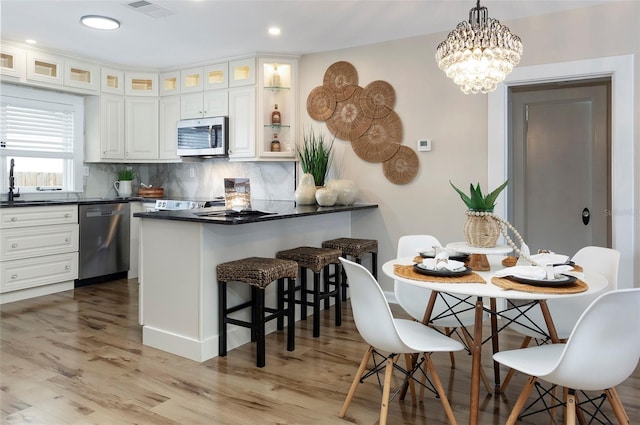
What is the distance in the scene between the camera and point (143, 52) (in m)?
4.96

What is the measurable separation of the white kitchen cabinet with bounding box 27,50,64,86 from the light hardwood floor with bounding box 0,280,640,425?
256 centimetres

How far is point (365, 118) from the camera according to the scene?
4.55m

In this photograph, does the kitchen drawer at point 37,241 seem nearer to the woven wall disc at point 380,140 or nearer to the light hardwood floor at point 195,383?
the light hardwood floor at point 195,383

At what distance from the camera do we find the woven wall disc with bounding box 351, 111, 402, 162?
14.5 ft

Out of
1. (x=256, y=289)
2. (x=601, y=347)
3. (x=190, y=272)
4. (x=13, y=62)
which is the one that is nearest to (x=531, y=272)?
(x=601, y=347)

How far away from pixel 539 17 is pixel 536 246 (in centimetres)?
214

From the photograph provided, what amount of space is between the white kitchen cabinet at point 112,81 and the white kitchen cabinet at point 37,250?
152 cm

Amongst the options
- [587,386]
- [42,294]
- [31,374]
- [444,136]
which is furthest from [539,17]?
[42,294]

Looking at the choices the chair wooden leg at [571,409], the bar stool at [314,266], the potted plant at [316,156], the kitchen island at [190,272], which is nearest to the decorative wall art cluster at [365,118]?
the potted plant at [316,156]

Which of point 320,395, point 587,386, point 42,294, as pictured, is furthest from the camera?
point 42,294

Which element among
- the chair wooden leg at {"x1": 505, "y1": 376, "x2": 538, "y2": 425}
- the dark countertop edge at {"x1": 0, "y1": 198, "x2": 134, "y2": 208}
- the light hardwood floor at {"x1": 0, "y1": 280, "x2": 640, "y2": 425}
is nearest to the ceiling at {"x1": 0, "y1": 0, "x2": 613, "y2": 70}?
the dark countertop edge at {"x1": 0, "y1": 198, "x2": 134, "y2": 208}

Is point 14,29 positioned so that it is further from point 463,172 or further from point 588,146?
point 588,146

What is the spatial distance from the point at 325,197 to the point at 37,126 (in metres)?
3.34

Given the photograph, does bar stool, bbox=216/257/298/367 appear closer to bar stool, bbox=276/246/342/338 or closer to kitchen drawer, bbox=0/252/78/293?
bar stool, bbox=276/246/342/338
